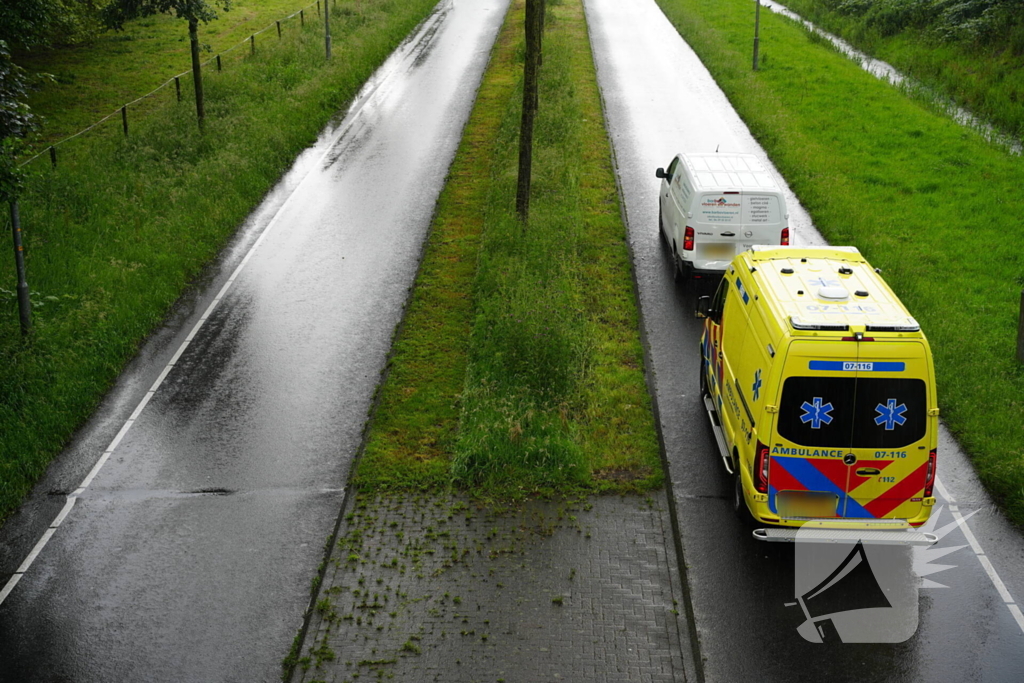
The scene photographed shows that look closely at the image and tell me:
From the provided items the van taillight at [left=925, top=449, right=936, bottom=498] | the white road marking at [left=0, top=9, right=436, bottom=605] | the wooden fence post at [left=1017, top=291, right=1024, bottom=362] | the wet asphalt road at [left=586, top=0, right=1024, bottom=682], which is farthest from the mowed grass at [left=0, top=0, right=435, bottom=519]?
the wooden fence post at [left=1017, top=291, right=1024, bottom=362]

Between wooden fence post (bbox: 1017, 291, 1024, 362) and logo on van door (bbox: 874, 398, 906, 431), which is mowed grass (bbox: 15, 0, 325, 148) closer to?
wooden fence post (bbox: 1017, 291, 1024, 362)

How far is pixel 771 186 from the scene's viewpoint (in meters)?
15.6

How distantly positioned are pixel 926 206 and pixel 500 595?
14.7 m

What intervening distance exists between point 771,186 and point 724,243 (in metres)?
1.24

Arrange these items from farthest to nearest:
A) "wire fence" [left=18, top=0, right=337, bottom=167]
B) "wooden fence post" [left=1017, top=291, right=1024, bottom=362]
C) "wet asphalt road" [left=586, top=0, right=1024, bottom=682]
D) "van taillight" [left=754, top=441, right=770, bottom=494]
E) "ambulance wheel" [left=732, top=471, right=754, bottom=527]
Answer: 1. "wire fence" [left=18, top=0, right=337, bottom=167]
2. "wooden fence post" [left=1017, top=291, right=1024, bottom=362]
3. "ambulance wheel" [left=732, top=471, right=754, bottom=527]
4. "van taillight" [left=754, top=441, right=770, bottom=494]
5. "wet asphalt road" [left=586, top=0, right=1024, bottom=682]

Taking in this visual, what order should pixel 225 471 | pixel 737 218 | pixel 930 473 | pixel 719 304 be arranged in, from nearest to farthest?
pixel 930 473 → pixel 225 471 → pixel 719 304 → pixel 737 218

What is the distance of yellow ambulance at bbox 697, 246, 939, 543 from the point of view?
8.84m

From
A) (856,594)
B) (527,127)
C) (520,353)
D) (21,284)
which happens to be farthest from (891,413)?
(21,284)

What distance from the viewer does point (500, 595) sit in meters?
9.18

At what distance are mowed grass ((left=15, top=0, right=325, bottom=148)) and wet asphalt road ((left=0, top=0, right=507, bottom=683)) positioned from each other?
9.35m

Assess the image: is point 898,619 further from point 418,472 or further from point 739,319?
point 418,472

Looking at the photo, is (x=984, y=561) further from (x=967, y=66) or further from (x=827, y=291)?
(x=967, y=66)

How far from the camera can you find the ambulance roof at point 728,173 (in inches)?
617

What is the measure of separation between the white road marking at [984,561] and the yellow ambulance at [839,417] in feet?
3.41
